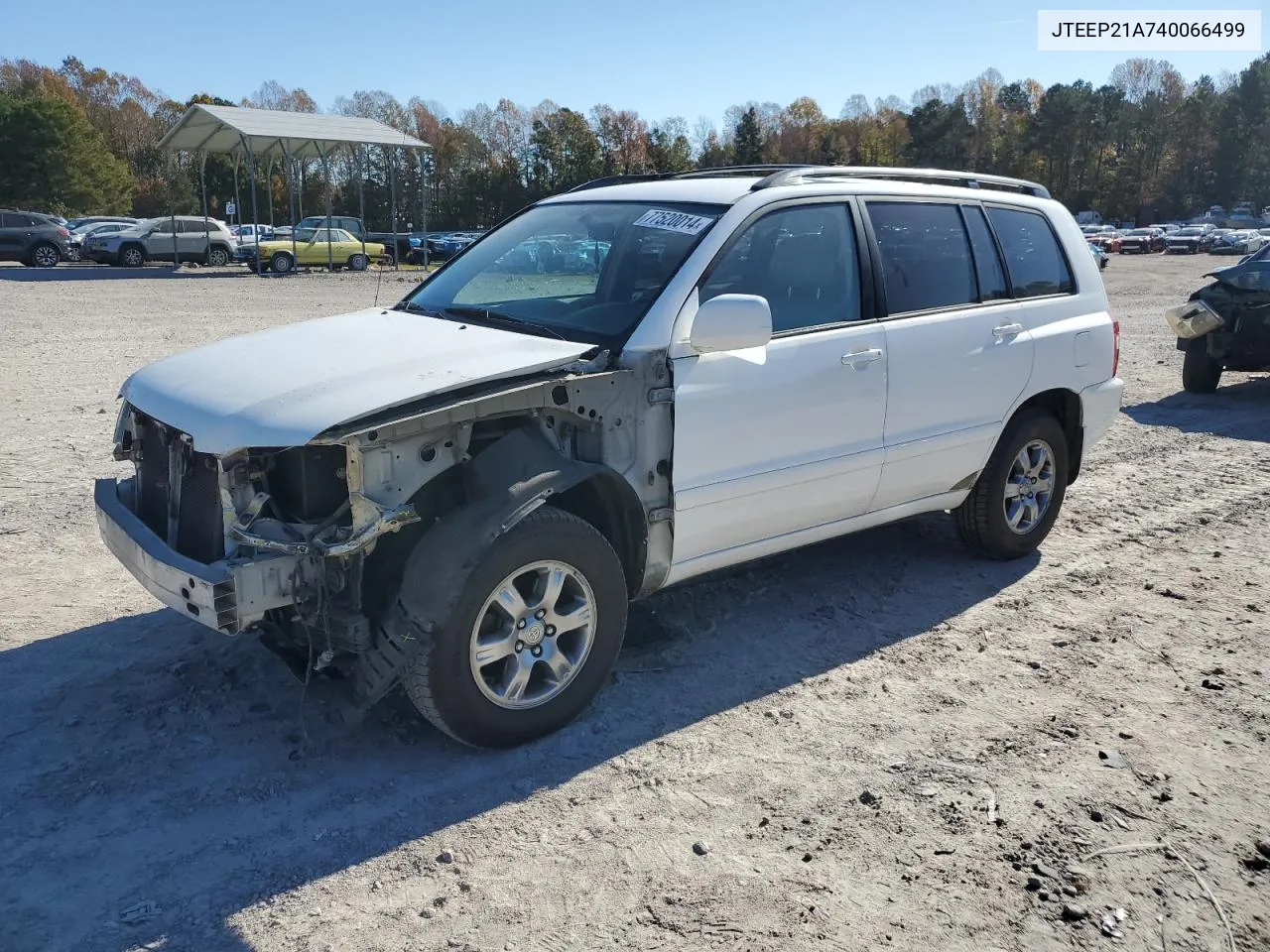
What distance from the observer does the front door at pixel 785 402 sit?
13.4 feet

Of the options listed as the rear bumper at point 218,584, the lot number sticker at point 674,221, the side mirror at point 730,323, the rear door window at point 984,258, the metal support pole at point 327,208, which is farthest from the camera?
the metal support pole at point 327,208

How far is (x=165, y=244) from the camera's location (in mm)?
33844

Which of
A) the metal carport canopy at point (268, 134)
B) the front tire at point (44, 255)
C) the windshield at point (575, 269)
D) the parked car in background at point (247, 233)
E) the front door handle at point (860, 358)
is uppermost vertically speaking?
the metal carport canopy at point (268, 134)

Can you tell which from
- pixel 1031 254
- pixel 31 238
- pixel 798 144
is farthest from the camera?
pixel 798 144

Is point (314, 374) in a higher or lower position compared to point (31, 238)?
lower

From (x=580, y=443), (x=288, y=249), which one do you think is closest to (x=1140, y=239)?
(x=288, y=249)

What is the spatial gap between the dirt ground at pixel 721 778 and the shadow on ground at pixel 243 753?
0.01m

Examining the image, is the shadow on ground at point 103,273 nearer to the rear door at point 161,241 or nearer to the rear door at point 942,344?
the rear door at point 161,241

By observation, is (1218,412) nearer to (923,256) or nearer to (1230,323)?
(1230,323)

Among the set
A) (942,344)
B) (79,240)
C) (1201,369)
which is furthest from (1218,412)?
(79,240)

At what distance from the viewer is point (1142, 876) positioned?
308 cm

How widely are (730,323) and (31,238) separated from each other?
33505 mm

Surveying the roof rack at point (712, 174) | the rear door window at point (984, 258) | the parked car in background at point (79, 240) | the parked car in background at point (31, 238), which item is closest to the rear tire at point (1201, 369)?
the rear door window at point (984, 258)

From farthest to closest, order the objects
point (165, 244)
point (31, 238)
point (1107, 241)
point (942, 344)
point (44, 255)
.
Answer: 1. point (1107, 241)
2. point (165, 244)
3. point (44, 255)
4. point (31, 238)
5. point (942, 344)
